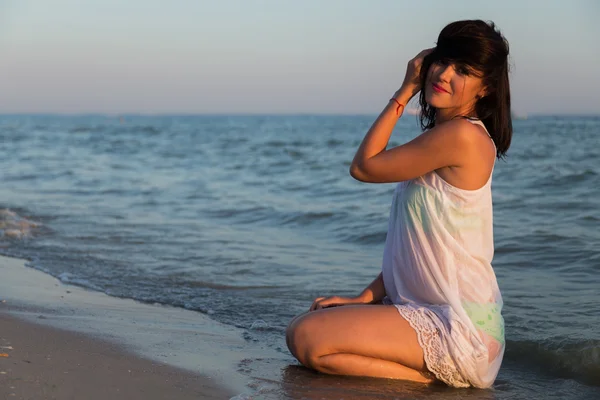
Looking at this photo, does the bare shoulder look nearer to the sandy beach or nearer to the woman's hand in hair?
the woman's hand in hair

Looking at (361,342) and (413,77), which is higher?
(413,77)

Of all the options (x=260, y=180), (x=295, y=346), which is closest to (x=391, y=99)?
(x=295, y=346)

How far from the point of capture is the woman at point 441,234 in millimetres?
3270

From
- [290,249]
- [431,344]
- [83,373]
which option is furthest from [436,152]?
[290,249]

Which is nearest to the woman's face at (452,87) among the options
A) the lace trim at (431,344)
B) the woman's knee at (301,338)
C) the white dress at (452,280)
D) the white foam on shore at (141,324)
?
the white dress at (452,280)

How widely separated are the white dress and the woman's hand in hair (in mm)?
314

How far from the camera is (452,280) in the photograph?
3311mm

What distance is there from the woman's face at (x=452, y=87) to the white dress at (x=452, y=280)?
0.12 m

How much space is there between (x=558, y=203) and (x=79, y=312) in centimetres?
665

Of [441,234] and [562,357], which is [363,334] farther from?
[562,357]

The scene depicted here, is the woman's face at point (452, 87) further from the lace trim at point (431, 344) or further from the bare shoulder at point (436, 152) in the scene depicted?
the lace trim at point (431, 344)

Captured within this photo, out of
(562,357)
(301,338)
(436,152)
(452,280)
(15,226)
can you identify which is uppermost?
(436,152)

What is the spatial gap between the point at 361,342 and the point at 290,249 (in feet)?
13.6

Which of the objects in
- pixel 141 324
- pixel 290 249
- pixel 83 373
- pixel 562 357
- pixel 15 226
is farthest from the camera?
pixel 15 226
